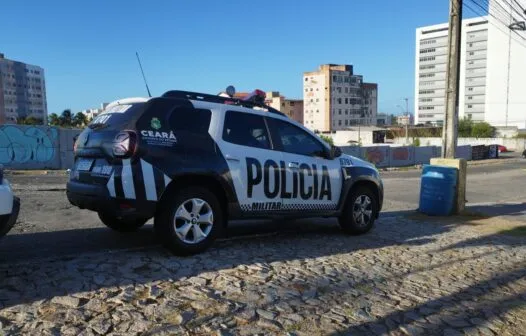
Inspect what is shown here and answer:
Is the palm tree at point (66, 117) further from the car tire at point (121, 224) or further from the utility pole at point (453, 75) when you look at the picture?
the car tire at point (121, 224)

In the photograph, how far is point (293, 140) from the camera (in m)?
6.42

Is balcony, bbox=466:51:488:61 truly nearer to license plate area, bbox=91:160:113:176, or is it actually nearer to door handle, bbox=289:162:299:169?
door handle, bbox=289:162:299:169

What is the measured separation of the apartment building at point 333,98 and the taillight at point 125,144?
13379cm

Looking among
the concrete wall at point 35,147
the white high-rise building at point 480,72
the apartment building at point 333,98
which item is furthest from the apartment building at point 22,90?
the white high-rise building at point 480,72

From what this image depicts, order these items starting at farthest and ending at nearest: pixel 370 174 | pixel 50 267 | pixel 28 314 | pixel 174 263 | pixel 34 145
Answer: pixel 34 145
pixel 370 174
pixel 174 263
pixel 50 267
pixel 28 314

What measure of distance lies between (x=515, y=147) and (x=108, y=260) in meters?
79.3

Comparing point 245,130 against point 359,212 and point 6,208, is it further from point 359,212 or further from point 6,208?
point 6,208

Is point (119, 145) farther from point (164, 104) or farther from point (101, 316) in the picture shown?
point (101, 316)

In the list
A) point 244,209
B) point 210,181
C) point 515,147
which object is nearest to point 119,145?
point 210,181

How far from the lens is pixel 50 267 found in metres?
4.65

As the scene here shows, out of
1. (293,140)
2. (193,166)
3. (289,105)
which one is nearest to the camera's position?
(193,166)

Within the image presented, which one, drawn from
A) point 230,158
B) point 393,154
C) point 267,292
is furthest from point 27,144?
point 393,154

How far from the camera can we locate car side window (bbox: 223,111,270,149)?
570 cm

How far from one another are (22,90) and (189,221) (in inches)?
5854
